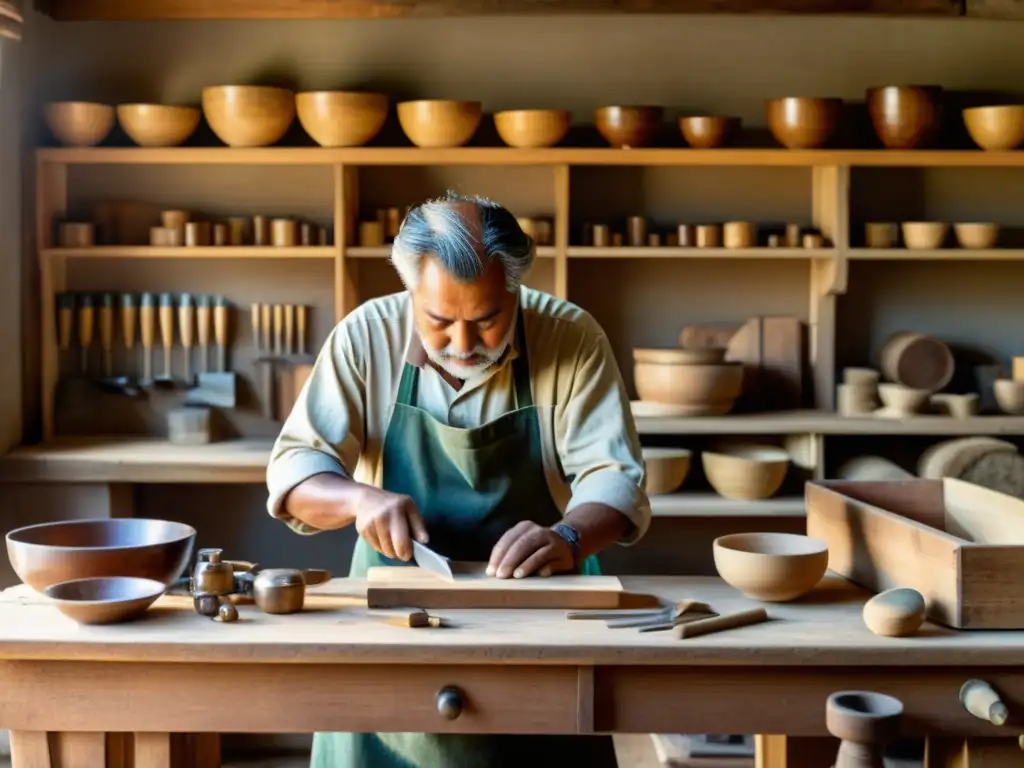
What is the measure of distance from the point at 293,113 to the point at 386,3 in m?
0.57

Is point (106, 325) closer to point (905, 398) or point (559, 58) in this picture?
point (559, 58)

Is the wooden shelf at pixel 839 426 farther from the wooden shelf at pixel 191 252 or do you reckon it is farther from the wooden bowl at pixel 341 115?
the wooden bowl at pixel 341 115

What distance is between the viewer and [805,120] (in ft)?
15.6

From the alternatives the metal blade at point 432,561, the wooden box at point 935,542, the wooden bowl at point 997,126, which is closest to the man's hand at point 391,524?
the metal blade at point 432,561

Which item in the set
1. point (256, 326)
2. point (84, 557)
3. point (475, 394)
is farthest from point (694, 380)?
point (84, 557)

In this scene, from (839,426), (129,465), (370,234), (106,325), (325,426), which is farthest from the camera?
(106,325)

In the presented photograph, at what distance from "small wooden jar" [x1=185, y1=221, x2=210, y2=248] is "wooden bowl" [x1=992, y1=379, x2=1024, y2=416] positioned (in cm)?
309

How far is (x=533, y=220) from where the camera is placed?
194 inches

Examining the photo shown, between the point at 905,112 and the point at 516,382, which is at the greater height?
the point at 905,112

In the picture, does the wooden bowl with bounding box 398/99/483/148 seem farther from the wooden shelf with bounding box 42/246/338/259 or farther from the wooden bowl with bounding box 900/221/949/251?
the wooden bowl with bounding box 900/221/949/251

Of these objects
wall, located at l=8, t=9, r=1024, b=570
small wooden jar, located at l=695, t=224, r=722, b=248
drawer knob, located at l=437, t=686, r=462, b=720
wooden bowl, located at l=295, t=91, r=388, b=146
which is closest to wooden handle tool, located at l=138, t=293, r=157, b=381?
wall, located at l=8, t=9, r=1024, b=570

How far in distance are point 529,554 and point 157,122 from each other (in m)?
3.03

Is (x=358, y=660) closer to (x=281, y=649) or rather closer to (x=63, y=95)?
(x=281, y=649)

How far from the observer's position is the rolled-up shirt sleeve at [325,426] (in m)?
2.64
